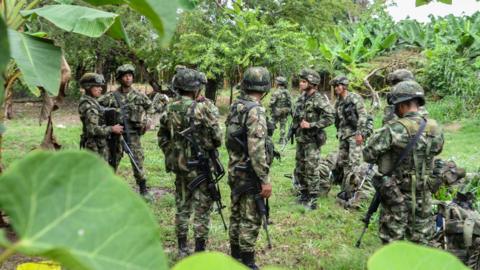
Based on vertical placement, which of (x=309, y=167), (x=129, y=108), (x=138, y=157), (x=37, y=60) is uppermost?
(x=37, y=60)

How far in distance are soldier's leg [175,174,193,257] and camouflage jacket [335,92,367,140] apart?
8.68 ft

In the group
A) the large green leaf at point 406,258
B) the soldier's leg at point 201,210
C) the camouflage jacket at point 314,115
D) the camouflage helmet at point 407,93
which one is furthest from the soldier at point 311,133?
the large green leaf at point 406,258

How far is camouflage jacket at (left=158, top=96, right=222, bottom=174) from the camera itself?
367 cm

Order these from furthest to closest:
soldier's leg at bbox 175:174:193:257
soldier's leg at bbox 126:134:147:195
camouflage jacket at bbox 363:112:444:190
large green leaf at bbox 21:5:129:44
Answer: soldier's leg at bbox 126:134:147:195 → soldier's leg at bbox 175:174:193:257 → camouflage jacket at bbox 363:112:444:190 → large green leaf at bbox 21:5:129:44

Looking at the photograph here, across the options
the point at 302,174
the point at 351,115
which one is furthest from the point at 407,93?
the point at 351,115

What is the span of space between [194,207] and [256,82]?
1082 mm

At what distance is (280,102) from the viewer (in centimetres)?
920

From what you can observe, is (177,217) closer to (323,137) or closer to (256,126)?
(256,126)

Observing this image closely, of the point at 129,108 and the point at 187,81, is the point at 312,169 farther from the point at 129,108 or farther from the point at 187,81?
the point at 187,81

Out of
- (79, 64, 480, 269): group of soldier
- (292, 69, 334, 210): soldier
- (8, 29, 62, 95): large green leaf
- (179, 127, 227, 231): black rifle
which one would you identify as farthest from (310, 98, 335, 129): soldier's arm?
(8, 29, 62, 95): large green leaf

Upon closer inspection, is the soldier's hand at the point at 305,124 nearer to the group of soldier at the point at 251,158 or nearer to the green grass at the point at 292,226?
the green grass at the point at 292,226

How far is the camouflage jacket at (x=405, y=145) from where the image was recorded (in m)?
3.24

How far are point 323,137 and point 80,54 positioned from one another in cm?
696

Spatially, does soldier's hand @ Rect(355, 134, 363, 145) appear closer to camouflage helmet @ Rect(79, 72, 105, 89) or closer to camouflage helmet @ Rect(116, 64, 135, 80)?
camouflage helmet @ Rect(116, 64, 135, 80)
